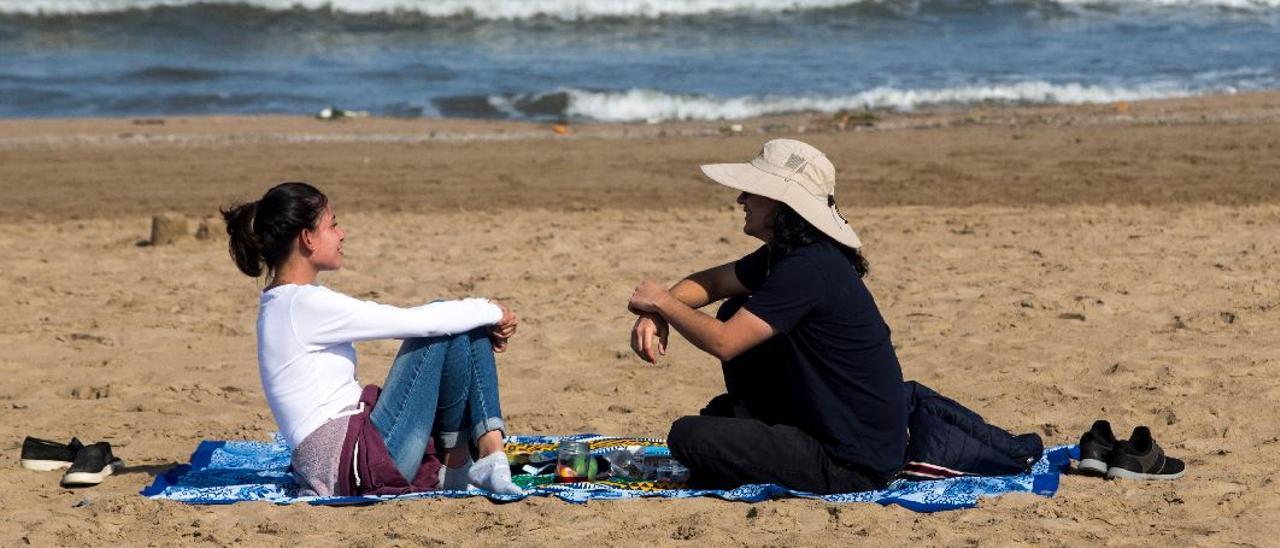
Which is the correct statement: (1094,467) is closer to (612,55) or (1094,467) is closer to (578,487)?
(578,487)

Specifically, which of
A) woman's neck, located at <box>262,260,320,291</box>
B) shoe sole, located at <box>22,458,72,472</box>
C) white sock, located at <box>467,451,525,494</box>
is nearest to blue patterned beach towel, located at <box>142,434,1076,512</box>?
white sock, located at <box>467,451,525,494</box>

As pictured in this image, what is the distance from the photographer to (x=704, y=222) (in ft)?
34.4

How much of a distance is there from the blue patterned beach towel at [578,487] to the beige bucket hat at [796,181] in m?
0.85

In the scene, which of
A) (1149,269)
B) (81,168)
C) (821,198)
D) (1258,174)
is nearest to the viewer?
(821,198)

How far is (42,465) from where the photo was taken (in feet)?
19.4

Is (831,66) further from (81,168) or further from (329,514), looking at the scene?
(329,514)

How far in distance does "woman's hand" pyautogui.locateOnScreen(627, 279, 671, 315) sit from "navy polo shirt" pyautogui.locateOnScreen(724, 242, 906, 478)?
0.99 feet

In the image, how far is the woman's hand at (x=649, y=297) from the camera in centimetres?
520

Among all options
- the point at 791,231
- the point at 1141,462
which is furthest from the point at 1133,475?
the point at 791,231

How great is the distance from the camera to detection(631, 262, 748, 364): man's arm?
17.1 ft

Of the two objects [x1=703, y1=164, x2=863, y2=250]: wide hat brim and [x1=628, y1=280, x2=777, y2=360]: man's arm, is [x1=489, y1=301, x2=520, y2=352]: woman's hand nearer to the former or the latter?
[x1=628, y1=280, x2=777, y2=360]: man's arm

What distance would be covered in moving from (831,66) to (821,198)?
1381 cm

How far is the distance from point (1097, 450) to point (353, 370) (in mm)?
2511

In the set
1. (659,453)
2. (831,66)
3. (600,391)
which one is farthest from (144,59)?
(659,453)
